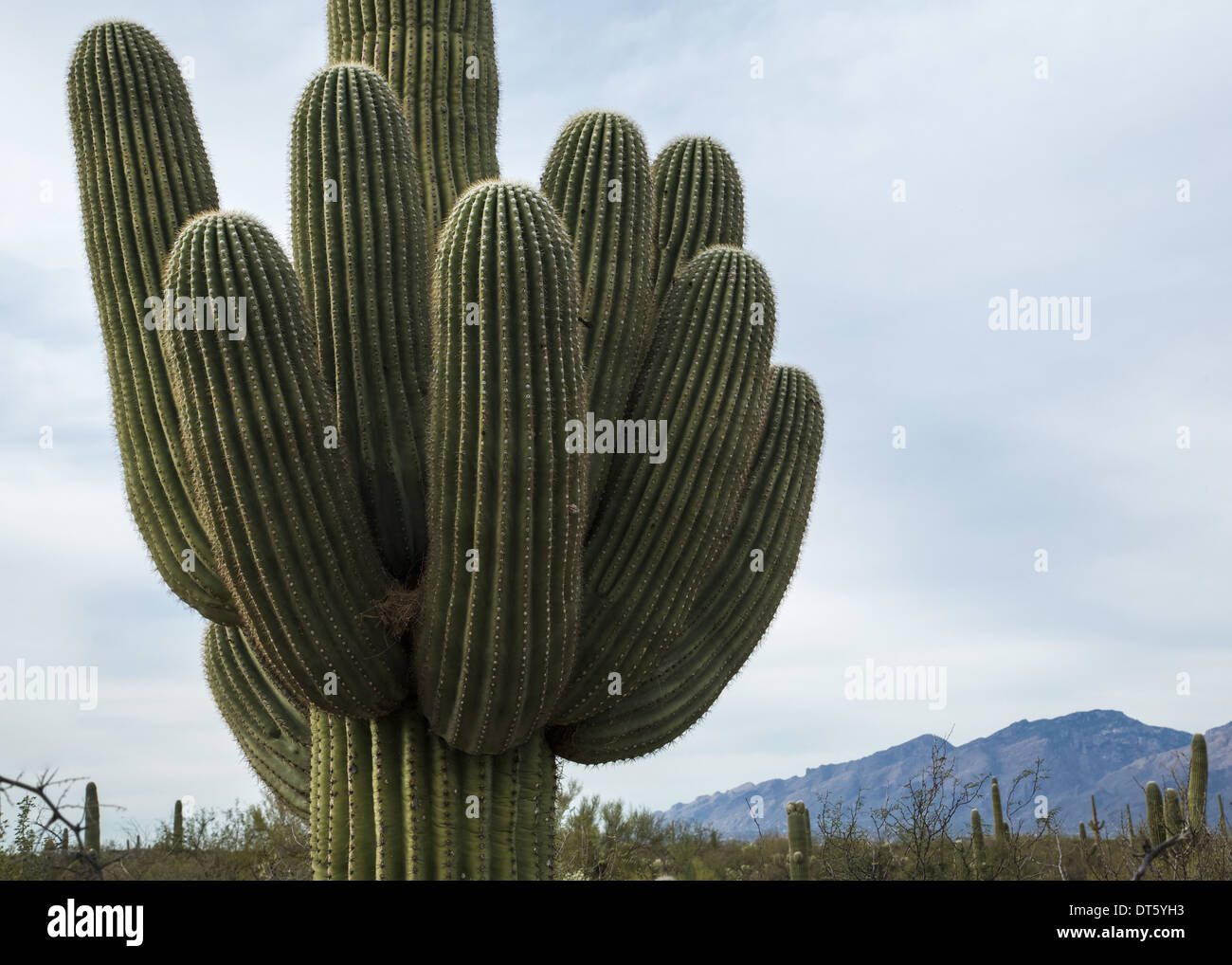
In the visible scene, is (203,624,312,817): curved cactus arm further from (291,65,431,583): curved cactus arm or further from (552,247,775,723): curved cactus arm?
(552,247,775,723): curved cactus arm

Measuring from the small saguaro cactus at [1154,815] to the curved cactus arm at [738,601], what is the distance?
8859 millimetres

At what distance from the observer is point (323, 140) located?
660cm

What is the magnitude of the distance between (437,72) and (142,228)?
2.14 m

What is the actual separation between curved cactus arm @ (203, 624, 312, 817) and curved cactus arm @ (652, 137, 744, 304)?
387 cm

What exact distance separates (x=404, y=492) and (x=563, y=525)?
1229 millimetres

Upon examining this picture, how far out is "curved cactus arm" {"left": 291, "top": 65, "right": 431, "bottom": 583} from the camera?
649 centimetres

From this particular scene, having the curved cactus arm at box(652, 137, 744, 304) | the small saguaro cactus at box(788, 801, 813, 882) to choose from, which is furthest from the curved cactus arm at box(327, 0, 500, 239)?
the small saguaro cactus at box(788, 801, 813, 882)

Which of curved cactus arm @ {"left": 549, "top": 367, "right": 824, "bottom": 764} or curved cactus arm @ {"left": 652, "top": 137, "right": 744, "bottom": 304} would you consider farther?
curved cactus arm @ {"left": 652, "top": 137, "right": 744, "bottom": 304}

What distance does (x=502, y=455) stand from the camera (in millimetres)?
5570

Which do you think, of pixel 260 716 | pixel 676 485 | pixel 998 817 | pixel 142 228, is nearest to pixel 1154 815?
pixel 998 817
